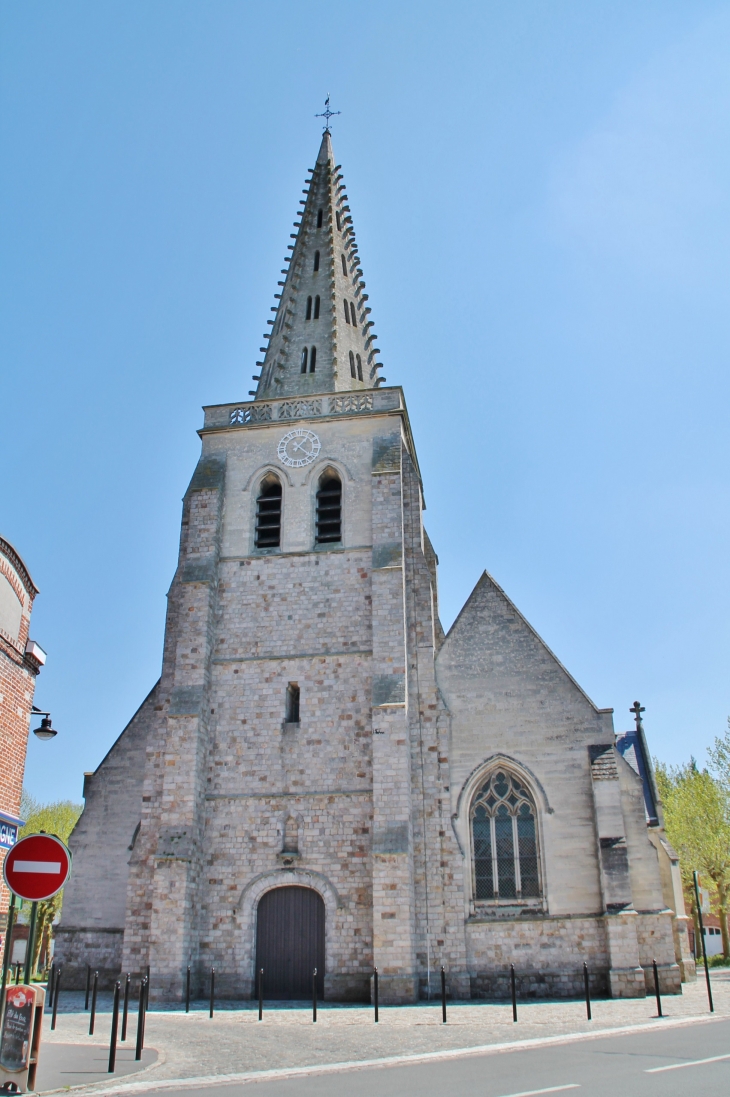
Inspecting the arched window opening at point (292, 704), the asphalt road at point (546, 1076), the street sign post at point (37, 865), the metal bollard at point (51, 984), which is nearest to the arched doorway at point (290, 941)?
the arched window opening at point (292, 704)

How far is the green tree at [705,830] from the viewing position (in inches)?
1135

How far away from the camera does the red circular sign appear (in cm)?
692

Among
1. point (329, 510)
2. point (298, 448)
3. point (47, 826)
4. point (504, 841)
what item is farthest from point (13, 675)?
point (47, 826)

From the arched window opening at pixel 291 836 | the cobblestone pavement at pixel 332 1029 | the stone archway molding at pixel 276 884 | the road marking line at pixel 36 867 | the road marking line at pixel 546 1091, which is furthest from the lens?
the arched window opening at pixel 291 836

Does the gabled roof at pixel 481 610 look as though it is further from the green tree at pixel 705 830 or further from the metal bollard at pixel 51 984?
the green tree at pixel 705 830

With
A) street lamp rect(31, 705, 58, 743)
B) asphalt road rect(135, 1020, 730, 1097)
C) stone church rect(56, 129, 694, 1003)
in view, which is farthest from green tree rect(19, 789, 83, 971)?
asphalt road rect(135, 1020, 730, 1097)

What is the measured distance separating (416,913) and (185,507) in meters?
10.7

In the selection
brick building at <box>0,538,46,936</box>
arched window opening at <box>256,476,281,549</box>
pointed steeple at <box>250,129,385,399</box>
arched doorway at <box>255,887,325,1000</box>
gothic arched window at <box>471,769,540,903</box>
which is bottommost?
arched doorway at <box>255,887,325,1000</box>

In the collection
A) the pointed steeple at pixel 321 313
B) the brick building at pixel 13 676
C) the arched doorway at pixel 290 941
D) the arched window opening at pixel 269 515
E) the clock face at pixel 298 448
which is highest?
the pointed steeple at pixel 321 313

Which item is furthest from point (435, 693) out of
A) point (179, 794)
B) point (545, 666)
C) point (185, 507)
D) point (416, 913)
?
point (185, 507)

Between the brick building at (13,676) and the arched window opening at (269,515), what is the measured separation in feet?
27.1

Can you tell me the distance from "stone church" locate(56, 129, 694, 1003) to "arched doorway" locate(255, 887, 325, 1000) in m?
0.04

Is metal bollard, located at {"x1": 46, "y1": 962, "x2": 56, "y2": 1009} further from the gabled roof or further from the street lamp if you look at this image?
the gabled roof

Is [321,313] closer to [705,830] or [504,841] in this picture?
[504,841]
